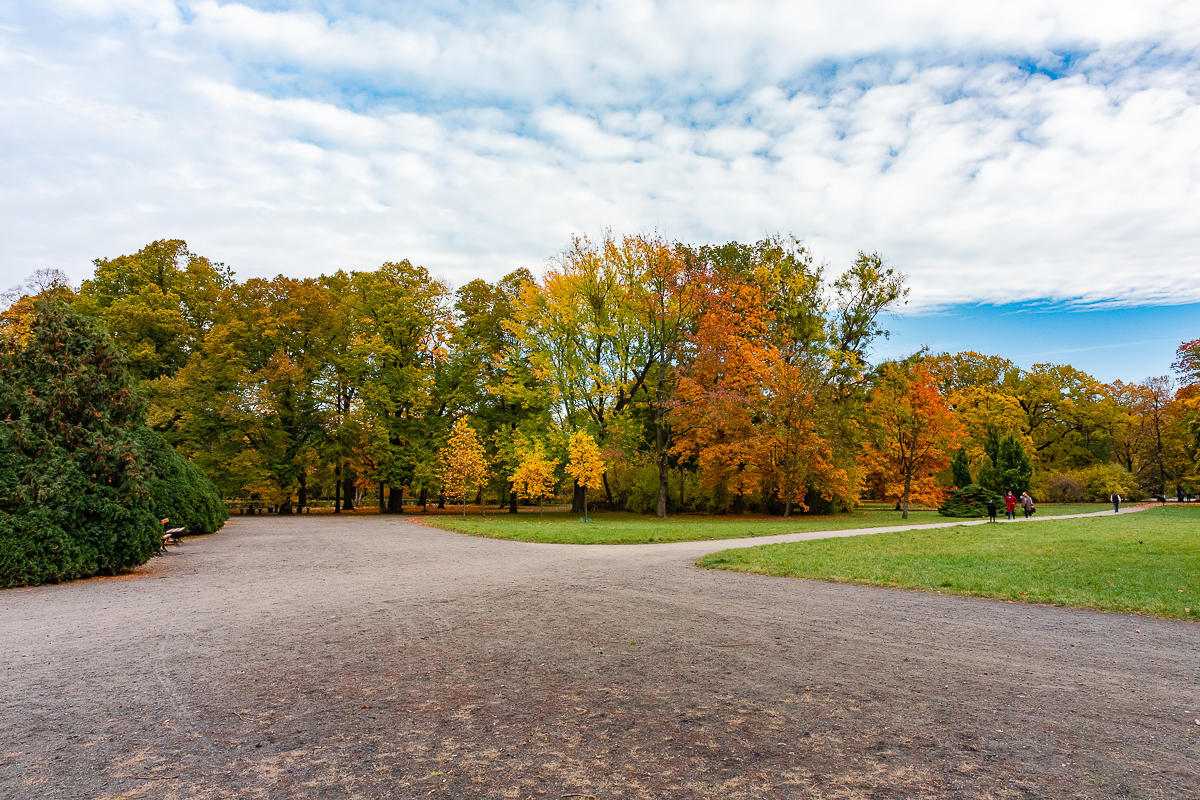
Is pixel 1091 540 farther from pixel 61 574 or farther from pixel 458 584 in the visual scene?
pixel 61 574

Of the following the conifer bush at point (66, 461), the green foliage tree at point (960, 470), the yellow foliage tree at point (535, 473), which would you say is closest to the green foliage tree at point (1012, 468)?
the green foliage tree at point (960, 470)

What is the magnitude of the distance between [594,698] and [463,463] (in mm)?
22150

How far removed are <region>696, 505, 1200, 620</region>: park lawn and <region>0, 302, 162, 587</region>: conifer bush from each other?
37.0 ft

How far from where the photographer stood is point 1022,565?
37.0 feet

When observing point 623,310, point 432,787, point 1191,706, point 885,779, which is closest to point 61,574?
point 432,787

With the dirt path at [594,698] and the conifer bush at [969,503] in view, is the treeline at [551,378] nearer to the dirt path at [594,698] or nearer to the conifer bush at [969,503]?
the conifer bush at [969,503]

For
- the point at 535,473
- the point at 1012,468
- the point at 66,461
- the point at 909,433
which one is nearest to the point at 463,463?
the point at 535,473

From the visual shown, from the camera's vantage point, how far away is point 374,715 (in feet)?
14.1

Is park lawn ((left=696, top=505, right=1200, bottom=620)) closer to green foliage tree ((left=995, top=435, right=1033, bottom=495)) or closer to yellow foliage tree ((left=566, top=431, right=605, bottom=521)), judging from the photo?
yellow foliage tree ((left=566, top=431, right=605, bottom=521))

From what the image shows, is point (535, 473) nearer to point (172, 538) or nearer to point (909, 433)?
point (172, 538)

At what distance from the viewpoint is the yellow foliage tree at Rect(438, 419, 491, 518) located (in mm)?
26000

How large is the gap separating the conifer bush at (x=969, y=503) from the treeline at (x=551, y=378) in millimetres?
1914

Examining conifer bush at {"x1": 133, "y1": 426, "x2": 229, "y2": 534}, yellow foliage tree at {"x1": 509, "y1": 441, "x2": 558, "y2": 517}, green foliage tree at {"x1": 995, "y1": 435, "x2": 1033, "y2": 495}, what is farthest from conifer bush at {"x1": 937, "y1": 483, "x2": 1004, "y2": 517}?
conifer bush at {"x1": 133, "y1": 426, "x2": 229, "y2": 534}

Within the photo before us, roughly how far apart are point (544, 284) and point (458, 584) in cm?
2217
